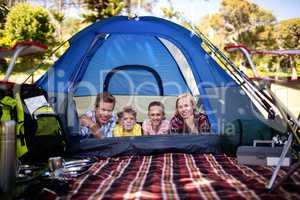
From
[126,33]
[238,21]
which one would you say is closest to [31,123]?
[126,33]

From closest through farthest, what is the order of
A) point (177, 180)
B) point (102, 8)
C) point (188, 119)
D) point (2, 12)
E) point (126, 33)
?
point (177, 180), point (126, 33), point (188, 119), point (102, 8), point (2, 12)

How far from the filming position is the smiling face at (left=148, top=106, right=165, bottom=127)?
3.60 meters

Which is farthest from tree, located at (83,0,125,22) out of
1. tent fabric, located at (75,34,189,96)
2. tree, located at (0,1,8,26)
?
tent fabric, located at (75,34,189,96)

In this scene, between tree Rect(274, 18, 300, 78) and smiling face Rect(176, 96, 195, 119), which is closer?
smiling face Rect(176, 96, 195, 119)

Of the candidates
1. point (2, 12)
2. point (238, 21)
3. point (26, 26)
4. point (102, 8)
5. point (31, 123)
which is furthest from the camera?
point (238, 21)

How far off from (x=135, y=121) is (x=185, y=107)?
18.3 inches

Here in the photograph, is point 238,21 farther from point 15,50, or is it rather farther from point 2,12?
point 15,50

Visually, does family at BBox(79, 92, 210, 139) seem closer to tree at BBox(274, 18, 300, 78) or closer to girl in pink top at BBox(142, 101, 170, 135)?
girl in pink top at BBox(142, 101, 170, 135)

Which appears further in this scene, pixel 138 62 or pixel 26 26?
pixel 26 26

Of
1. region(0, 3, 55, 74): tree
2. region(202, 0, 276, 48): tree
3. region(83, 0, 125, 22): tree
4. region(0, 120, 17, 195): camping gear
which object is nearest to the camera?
region(0, 120, 17, 195): camping gear

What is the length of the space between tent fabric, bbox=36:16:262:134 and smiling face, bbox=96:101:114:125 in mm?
209

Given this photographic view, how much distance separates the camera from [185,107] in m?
3.63

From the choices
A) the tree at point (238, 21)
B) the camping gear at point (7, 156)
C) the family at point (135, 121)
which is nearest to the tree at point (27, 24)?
the family at point (135, 121)

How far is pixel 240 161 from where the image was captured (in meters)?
2.85
